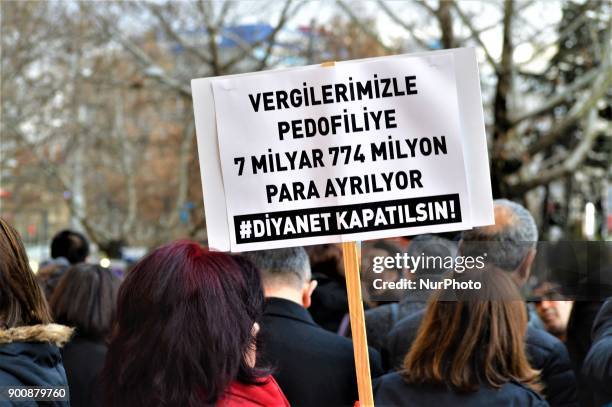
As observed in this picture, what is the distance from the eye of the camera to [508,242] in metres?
3.27

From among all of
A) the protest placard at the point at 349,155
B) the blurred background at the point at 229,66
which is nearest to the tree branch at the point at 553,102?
the blurred background at the point at 229,66

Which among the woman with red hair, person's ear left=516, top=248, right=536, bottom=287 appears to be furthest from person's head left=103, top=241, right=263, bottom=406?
person's ear left=516, top=248, right=536, bottom=287

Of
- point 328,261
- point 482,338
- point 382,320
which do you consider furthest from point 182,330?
point 328,261

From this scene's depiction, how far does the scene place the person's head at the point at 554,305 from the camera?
310 cm

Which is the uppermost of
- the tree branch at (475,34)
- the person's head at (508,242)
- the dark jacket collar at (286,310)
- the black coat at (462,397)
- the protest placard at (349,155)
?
the tree branch at (475,34)

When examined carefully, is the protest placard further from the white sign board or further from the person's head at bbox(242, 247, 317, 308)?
the person's head at bbox(242, 247, 317, 308)

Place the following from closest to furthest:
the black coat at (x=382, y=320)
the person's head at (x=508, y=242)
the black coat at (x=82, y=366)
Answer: the person's head at (x=508, y=242)
the black coat at (x=382, y=320)
the black coat at (x=82, y=366)

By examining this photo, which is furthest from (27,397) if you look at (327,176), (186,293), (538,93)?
(538,93)

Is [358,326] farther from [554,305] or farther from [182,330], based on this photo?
[554,305]

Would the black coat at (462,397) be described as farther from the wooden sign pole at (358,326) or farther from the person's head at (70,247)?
the person's head at (70,247)

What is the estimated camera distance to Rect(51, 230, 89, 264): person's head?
22.0ft

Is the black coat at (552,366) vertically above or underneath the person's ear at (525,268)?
underneath

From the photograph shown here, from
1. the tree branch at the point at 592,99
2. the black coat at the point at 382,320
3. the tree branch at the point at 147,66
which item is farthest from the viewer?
the tree branch at the point at 147,66

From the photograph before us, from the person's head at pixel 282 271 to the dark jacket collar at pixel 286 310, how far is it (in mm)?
29
